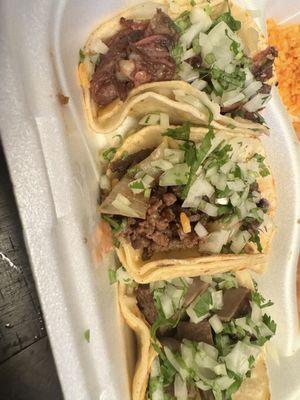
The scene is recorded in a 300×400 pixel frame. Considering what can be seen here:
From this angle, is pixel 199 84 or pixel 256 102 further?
pixel 256 102

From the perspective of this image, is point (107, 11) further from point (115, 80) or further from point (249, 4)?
point (249, 4)

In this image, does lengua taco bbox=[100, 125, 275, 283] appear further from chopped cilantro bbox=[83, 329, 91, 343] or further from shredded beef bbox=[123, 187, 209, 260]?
chopped cilantro bbox=[83, 329, 91, 343]

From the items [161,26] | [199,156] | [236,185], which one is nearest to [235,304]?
[236,185]

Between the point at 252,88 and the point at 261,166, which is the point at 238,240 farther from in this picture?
the point at 252,88

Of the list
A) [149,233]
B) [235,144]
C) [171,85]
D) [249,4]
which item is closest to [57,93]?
[171,85]

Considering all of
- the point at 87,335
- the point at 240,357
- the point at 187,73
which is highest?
the point at 187,73

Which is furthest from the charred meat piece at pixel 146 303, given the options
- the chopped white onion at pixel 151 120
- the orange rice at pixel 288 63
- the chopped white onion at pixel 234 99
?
the orange rice at pixel 288 63

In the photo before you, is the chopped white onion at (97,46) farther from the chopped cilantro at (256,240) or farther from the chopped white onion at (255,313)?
the chopped white onion at (255,313)
